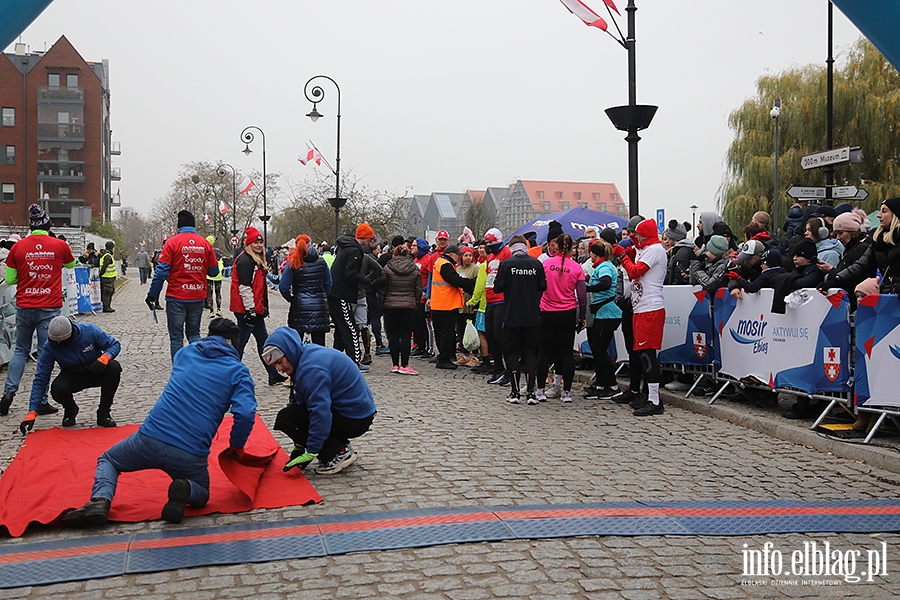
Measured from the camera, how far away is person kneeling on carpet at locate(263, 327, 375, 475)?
644 cm

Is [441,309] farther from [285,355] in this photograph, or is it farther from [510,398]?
[285,355]

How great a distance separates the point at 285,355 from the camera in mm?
6387

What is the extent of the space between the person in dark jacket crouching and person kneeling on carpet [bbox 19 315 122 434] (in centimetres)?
332

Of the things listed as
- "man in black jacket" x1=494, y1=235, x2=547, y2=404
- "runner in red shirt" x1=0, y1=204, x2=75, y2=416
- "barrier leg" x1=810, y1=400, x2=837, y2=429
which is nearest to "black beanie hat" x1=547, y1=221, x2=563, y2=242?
"man in black jacket" x1=494, y1=235, x2=547, y2=404

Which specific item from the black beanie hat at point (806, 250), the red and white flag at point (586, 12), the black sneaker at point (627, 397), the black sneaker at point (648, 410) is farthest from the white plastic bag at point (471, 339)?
the black beanie hat at point (806, 250)

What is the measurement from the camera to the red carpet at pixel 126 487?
224 inches

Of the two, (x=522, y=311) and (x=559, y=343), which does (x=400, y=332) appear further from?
(x=522, y=311)

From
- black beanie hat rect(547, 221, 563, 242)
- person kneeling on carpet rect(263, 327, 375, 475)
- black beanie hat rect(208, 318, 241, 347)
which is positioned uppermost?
black beanie hat rect(547, 221, 563, 242)

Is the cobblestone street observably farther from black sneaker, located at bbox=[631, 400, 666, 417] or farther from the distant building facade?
the distant building facade

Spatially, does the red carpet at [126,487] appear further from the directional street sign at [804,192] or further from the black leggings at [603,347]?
the directional street sign at [804,192]

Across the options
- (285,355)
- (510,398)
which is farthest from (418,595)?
(510,398)

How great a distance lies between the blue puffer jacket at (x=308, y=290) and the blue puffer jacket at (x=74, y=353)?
338cm

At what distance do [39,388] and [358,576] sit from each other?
5197mm
